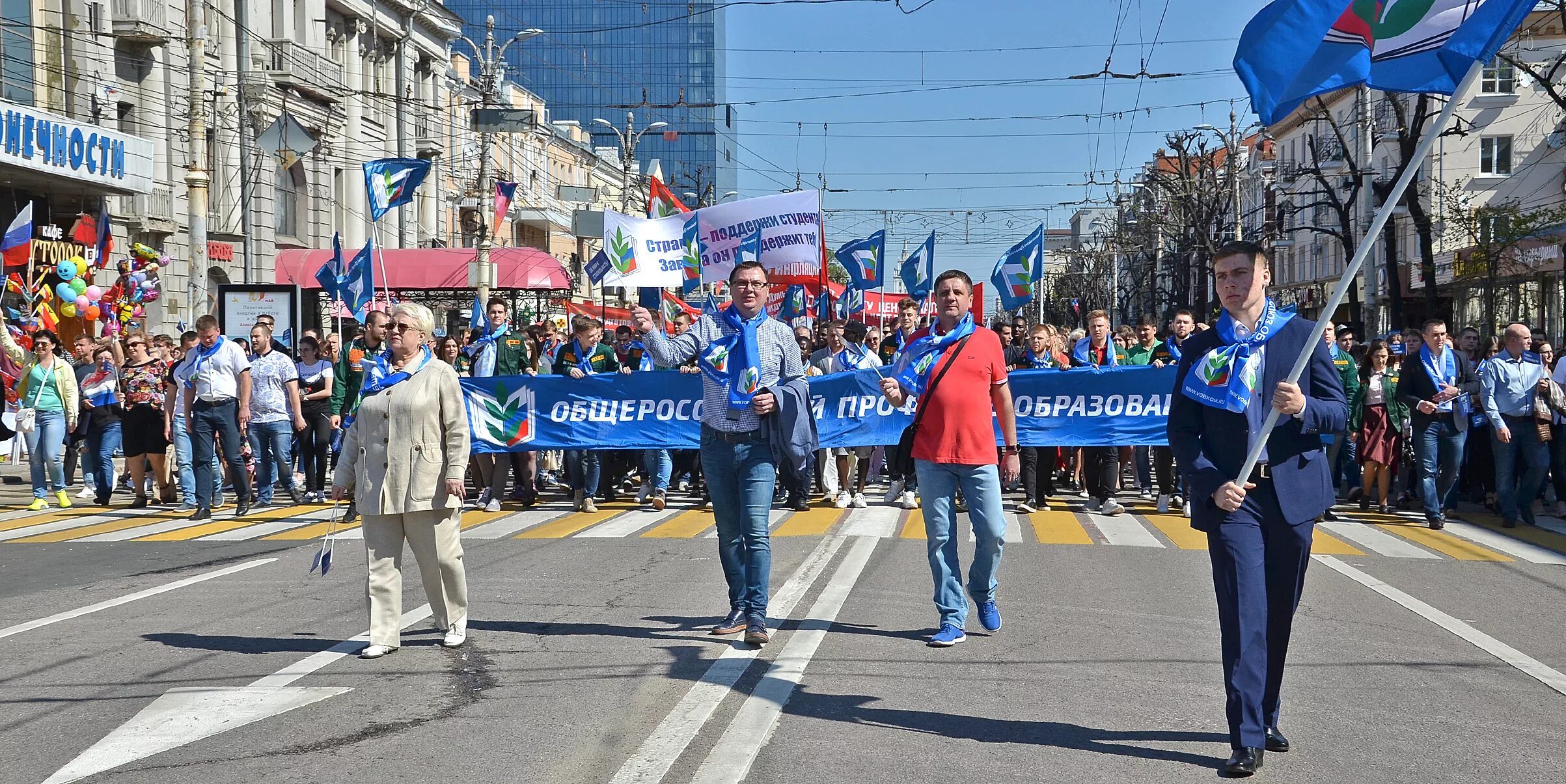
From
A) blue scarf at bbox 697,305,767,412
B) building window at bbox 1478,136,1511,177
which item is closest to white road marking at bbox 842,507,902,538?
blue scarf at bbox 697,305,767,412

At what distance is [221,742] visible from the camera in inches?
221

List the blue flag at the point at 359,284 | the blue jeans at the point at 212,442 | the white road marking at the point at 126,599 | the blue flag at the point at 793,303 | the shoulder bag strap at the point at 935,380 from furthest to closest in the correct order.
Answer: the blue flag at the point at 793,303 < the blue flag at the point at 359,284 < the blue jeans at the point at 212,442 < the white road marking at the point at 126,599 < the shoulder bag strap at the point at 935,380

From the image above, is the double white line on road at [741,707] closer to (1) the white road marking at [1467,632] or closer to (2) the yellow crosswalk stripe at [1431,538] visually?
(1) the white road marking at [1467,632]

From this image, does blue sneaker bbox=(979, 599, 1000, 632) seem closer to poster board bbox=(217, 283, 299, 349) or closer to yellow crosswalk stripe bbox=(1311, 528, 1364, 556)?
yellow crosswalk stripe bbox=(1311, 528, 1364, 556)

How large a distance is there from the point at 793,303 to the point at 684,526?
36.7 feet

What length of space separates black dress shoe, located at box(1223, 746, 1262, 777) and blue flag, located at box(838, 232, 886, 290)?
25115 millimetres

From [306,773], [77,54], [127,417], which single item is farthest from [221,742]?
[77,54]

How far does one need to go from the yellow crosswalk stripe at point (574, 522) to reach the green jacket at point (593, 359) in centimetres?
156

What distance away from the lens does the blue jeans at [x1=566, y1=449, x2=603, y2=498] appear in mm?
15555

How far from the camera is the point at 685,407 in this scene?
1617 centimetres

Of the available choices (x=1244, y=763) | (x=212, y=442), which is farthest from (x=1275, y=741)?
(x=212, y=442)

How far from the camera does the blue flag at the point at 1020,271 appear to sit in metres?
24.9

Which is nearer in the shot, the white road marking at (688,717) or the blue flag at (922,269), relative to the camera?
the white road marking at (688,717)

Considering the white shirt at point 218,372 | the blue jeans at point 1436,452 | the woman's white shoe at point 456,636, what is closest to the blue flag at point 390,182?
the white shirt at point 218,372
